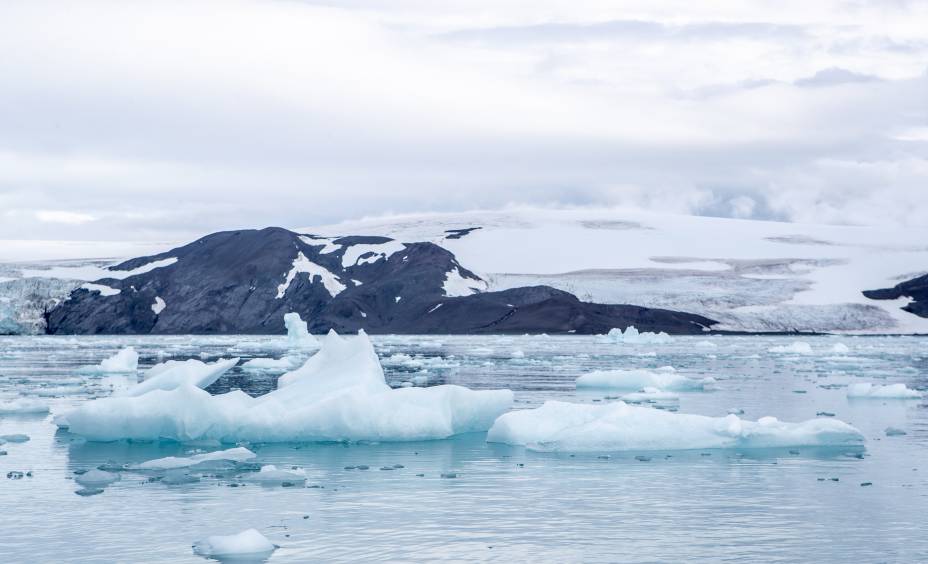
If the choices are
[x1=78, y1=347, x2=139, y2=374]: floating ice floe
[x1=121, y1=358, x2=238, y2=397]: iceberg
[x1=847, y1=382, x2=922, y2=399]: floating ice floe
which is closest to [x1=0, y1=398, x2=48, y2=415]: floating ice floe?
[x1=121, y1=358, x2=238, y2=397]: iceberg

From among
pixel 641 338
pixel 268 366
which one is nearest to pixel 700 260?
pixel 641 338

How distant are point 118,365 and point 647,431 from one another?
81.6 feet

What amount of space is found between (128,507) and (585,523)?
5.09 meters

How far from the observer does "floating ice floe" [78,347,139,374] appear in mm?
36656

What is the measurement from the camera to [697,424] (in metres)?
17.7

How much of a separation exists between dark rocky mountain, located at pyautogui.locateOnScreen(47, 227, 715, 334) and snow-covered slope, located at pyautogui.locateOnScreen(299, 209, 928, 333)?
3509 millimetres

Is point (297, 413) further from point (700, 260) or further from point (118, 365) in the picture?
point (700, 260)

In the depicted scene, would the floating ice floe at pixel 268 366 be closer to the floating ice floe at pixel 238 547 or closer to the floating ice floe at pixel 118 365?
the floating ice floe at pixel 118 365

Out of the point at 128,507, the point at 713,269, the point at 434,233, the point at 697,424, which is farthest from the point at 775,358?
the point at 434,233

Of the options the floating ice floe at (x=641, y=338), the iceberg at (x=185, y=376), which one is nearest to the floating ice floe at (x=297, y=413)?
the iceberg at (x=185, y=376)

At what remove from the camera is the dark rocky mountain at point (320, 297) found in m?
116

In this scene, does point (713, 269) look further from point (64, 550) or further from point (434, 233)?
point (64, 550)

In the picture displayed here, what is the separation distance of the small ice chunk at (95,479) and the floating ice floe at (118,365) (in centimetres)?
2307

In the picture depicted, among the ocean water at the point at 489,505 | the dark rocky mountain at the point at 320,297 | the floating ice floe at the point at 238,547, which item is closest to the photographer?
the floating ice floe at the point at 238,547
